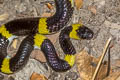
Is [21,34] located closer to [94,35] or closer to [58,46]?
[58,46]

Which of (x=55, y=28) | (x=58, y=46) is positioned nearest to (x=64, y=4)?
(x=55, y=28)

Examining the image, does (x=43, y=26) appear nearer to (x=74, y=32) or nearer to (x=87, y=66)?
(x=74, y=32)

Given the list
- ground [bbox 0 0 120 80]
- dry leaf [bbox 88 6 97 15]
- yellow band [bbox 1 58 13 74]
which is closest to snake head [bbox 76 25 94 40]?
ground [bbox 0 0 120 80]

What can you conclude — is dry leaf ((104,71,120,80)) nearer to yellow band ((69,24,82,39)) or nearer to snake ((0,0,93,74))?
snake ((0,0,93,74))

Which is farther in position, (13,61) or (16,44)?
(16,44)

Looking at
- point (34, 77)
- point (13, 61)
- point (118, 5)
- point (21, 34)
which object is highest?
point (118, 5)

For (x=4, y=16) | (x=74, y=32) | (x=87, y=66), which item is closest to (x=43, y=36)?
(x=74, y=32)

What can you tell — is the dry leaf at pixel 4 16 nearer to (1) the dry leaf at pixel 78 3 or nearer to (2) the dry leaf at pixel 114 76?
(1) the dry leaf at pixel 78 3
